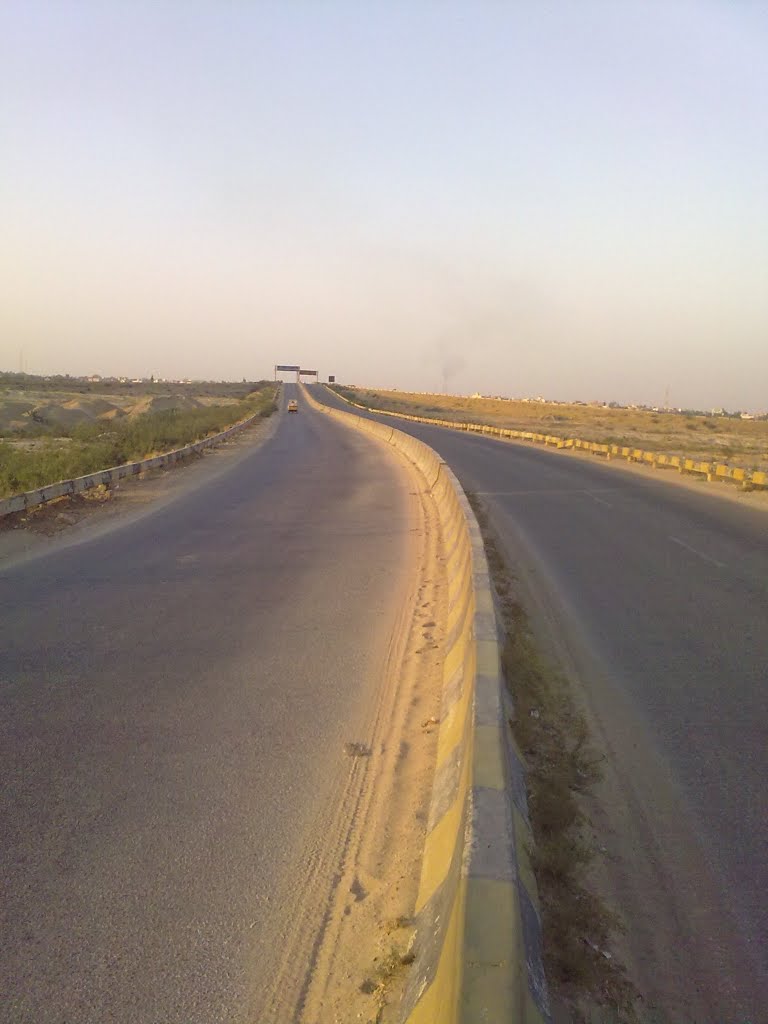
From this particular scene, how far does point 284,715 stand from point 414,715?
3.32 feet

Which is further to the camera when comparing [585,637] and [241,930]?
[585,637]

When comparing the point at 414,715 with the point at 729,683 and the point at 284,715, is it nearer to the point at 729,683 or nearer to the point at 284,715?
the point at 284,715

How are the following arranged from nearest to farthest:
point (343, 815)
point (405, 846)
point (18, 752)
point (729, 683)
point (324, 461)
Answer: point (405, 846), point (343, 815), point (18, 752), point (729, 683), point (324, 461)

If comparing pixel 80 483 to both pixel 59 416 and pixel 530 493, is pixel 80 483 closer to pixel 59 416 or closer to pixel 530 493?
pixel 530 493

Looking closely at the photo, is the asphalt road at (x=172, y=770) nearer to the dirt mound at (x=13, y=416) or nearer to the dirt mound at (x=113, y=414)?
the dirt mound at (x=13, y=416)

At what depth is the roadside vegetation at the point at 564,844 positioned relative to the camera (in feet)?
11.1

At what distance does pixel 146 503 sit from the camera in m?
19.0

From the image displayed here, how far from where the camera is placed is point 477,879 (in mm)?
3422

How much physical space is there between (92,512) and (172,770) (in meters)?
12.9

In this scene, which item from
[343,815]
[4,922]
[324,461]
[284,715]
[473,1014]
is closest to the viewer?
[473,1014]

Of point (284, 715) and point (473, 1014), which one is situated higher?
point (473, 1014)

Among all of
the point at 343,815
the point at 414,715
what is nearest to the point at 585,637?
the point at 414,715

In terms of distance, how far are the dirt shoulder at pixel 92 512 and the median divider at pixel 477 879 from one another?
881 cm

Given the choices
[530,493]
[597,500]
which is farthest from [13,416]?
[597,500]
